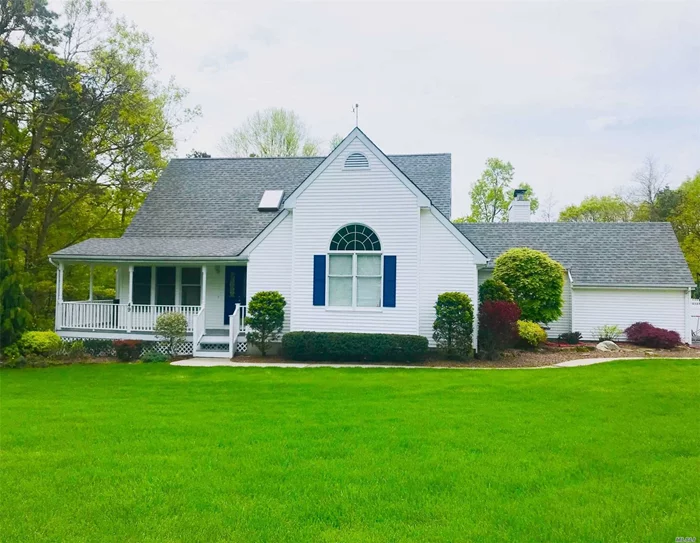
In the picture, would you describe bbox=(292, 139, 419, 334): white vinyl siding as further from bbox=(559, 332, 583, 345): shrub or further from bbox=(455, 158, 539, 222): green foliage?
bbox=(455, 158, 539, 222): green foliage

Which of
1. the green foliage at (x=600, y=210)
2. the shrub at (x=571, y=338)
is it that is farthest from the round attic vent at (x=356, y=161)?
the green foliage at (x=600, y=210)

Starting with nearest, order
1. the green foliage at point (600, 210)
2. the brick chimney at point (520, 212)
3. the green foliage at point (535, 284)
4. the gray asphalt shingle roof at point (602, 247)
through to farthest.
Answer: the green foliage at point (535, 284), the gray asphalt shingle roof at point (602, 247), the brick chimney at point (520, 212), the green foliage at point (600, 210)

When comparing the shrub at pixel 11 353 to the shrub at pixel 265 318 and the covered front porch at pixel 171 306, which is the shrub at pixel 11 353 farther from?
the shrub at pixel 265 318

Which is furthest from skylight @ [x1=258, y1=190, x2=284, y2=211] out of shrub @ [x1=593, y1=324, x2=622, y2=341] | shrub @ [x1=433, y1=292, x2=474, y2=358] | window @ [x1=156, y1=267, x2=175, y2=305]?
shrub @ [x1=593, y1=324, x2=622, y2=341]

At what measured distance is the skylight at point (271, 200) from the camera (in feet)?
64.0

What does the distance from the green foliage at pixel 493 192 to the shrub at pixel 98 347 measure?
30.6 m

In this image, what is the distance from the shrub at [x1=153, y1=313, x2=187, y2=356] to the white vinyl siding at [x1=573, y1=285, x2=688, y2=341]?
14778 millimetres

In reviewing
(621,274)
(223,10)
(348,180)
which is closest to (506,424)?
(348,180)

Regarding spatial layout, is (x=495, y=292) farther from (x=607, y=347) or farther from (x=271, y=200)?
(x=271, y=200)

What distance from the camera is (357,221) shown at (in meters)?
15.4

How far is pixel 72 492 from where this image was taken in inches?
189

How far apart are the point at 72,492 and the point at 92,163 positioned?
2237cm

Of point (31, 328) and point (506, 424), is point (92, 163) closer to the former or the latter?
point (31, 328)

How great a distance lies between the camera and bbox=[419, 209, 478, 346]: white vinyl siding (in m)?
15.2
